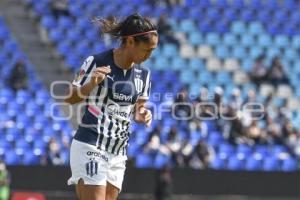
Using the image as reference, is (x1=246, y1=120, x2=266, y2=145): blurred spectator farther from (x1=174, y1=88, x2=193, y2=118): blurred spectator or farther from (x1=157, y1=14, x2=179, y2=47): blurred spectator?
(x1=157, y1=14, x2=179, y2=47): blurred spectator

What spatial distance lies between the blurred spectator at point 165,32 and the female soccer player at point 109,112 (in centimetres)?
1343

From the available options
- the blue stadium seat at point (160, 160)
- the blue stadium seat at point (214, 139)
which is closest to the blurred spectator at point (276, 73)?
the blue stadium seat at point (214, 139)

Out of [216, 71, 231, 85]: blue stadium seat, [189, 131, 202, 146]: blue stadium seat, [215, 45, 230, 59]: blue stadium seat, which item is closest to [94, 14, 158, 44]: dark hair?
[189, 131, 202, 146]: blue stadium seat

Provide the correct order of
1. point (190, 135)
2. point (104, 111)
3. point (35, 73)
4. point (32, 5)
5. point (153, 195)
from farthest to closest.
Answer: point (32, 5) → point (35, 73) → point (190, 135) → point (153, 195) → point (104, 111)

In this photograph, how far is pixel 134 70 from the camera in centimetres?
652

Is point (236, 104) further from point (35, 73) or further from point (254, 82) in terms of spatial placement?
point (35, 73)

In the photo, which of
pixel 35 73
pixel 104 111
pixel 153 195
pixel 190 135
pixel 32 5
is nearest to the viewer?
pixel 104 111

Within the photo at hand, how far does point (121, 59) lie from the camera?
6.36 metres

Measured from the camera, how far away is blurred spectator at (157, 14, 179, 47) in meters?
19.8

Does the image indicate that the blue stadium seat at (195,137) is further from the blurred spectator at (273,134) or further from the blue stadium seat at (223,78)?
the blue stadium seat at (223,78)

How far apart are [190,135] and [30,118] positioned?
3478 mm

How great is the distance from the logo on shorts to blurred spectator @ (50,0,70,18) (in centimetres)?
1408

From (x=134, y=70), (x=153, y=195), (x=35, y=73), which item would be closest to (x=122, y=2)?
(x=35, y=73)

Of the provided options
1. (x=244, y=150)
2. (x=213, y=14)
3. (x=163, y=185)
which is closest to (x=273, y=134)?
(x=244, y=150)
